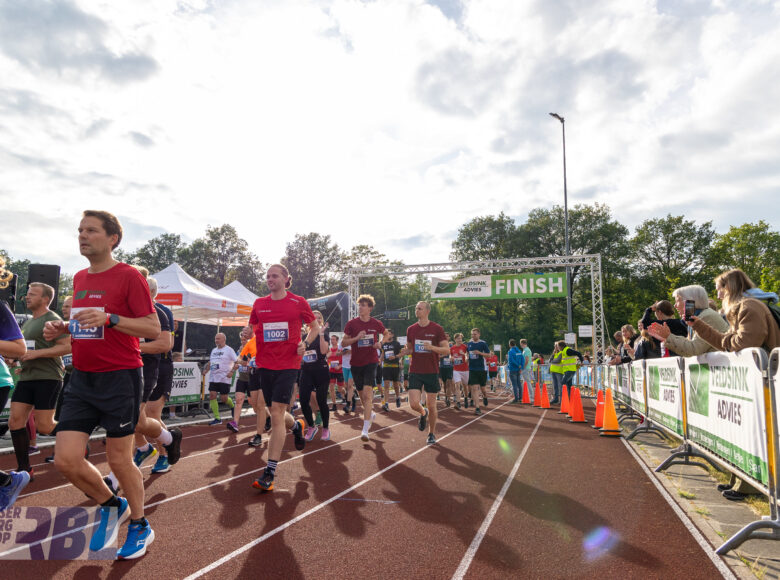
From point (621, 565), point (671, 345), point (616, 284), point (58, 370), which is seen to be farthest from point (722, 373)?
point (616, 284)

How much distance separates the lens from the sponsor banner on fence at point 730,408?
3627mm

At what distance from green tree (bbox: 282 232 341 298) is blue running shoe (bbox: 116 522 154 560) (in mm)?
63870

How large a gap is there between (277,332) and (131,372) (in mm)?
2251

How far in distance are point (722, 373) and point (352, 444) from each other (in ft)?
17.7

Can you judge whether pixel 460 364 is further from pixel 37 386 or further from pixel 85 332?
pixel 85 332

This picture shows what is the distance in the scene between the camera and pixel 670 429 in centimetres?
646

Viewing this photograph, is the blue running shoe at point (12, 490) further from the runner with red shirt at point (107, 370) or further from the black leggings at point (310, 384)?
the black leggings at point (310, 384)

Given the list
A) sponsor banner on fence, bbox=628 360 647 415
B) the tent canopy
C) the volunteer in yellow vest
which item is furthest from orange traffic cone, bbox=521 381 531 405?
the tent canopy

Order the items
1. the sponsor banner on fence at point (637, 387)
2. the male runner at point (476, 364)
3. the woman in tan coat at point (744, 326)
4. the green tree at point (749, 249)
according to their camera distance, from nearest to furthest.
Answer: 1. the woman in tan coat at point (744, 326)
2. the sponsor banner on fence at point (637, 387)
3. the male runner at point (476, 364)
4. the green tree at point (749, 249)

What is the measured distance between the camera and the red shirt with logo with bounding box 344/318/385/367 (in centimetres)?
846

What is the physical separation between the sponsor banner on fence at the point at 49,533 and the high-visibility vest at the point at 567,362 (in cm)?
1268

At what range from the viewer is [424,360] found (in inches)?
331

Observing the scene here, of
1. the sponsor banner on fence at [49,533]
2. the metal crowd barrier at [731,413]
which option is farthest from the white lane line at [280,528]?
the metal crowd barrier at [731,413]

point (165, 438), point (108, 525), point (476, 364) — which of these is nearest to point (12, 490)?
point (108, 525)
